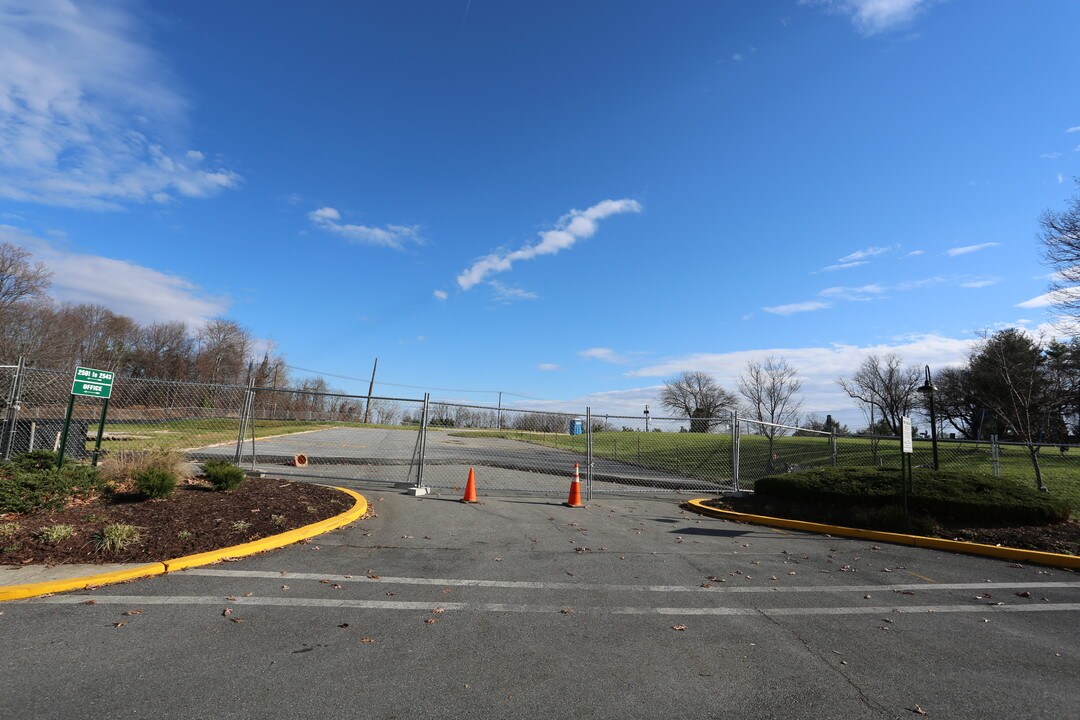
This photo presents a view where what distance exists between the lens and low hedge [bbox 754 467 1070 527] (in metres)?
9.14

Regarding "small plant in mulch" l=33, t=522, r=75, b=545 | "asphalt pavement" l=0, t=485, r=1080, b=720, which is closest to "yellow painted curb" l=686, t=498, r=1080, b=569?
"asphalt pavement" l=0, t=485, r=1080, b=720

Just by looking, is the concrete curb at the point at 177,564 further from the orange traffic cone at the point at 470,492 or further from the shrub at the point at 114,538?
the orange traffic cone at the point at 470,492

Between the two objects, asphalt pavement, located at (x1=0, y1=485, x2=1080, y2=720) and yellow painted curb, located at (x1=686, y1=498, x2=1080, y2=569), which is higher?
yellow painted curb, located at (x1=686, y1=498, x2=1080, y2=569)

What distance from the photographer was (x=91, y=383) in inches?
376

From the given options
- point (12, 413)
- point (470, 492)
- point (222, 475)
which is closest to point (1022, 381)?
point (470, 492)

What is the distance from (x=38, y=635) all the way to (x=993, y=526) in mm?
12712

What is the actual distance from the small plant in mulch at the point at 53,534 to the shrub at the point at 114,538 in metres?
0.27

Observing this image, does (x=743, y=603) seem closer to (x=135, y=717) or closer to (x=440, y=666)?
(x=440, y=666)

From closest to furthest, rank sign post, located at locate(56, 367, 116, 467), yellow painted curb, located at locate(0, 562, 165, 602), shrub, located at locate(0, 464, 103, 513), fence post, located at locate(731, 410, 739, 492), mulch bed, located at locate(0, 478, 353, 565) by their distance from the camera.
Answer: yellow painted curb, located at locate(0, 562, 165, 602) → mulch bed, located at locate(0, 478, 353, 565) → shrub, located at locate(0, 464, 103, 513) → sign post, located at locate(56, 367, 116, 467) → fence post, located at locate(731, 410, 739, 492)

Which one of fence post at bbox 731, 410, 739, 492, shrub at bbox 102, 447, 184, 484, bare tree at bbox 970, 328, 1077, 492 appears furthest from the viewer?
bare tree at bbox 970, 328, 1077, 492

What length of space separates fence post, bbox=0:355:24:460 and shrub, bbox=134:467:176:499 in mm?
4163

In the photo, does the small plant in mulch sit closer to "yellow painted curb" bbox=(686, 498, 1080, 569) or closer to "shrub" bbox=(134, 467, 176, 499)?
"shrub" bbox=(134, 467, 176, 499)

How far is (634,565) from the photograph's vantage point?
274 inches

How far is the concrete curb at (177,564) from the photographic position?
5.00 metres
